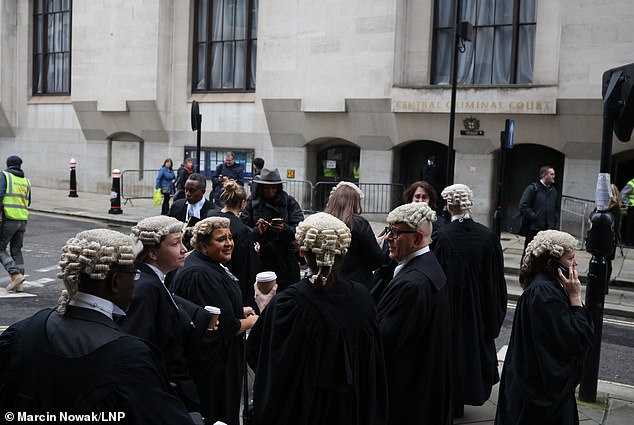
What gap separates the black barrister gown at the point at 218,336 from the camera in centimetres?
430

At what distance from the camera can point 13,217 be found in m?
10.5

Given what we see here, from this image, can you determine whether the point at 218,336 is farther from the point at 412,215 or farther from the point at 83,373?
the point at 83,373

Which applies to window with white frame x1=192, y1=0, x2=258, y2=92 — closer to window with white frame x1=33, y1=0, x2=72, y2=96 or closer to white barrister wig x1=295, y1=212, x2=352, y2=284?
window with white frame x1=33, y1=0, x2=72, y2=96

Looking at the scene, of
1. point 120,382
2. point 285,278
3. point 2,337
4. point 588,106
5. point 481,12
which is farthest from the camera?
point 481,12

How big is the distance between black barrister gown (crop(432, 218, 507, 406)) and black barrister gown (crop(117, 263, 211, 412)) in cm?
252

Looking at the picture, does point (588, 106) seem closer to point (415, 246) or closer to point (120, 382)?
point (415, 246)

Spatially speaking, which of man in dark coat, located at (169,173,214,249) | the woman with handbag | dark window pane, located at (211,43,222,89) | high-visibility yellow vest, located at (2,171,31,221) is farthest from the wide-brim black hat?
dark window pane, located at (211,43,222,89)

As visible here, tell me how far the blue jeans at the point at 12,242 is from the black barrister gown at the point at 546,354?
27.4 ft

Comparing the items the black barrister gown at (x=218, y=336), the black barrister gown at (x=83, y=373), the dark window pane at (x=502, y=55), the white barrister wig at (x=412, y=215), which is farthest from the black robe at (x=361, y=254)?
the dark window pane at (x=502, y=55)

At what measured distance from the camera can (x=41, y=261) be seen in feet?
41.8

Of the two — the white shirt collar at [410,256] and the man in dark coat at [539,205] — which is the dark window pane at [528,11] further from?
the white shirt collar at [410,256]

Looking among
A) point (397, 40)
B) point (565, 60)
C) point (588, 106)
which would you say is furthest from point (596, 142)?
point (397, 40)

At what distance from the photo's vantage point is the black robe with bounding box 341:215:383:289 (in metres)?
5.97

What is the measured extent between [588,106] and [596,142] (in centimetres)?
86
